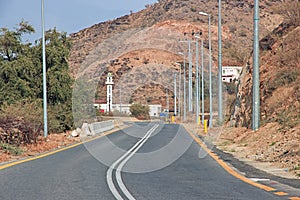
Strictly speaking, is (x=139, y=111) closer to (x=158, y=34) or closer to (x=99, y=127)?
(x=158, y=34)

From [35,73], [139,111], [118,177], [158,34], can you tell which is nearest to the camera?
[118,177]

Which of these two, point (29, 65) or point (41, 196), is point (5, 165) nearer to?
point (41, 196)

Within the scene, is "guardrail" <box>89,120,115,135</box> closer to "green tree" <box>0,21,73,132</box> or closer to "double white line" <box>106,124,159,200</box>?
"green tree" <box>0,21,73,132</box>

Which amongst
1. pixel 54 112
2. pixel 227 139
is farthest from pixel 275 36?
pixel 54 112

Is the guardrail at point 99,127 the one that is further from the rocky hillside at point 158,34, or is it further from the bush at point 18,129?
the rocky hillside at point 158,34

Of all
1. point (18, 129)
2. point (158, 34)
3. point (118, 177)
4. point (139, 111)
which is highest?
point (158, 34)

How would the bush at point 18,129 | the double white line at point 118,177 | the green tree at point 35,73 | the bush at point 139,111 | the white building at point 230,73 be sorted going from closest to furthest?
1. the double white line at point 118,177
2. the bush at point 18,129
3. the green tree at point 35,73
4. the white building at point 230,73
5. the bush at point 139,111

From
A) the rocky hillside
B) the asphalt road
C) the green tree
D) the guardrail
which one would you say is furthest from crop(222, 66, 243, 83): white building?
the asphalt road

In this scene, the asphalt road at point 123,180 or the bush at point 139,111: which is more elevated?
the bush at point 139,111

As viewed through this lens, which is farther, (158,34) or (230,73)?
(158,34)

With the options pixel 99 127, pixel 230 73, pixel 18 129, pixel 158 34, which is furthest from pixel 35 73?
pixel 158 34

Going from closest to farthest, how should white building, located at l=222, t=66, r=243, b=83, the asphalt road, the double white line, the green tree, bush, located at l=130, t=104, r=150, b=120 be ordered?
the asphalt road < the double white line < the green tree < white building, located at l=222, t=66, r=243, b=83 < bush, located at l=130, t=104, r=150, b=120

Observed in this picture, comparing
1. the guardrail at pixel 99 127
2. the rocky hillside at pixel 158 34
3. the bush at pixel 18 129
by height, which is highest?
the rocky hillside at pixel 158 34

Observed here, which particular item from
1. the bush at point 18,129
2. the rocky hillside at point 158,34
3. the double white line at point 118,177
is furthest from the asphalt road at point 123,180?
the rocky hillside at point 158,34
